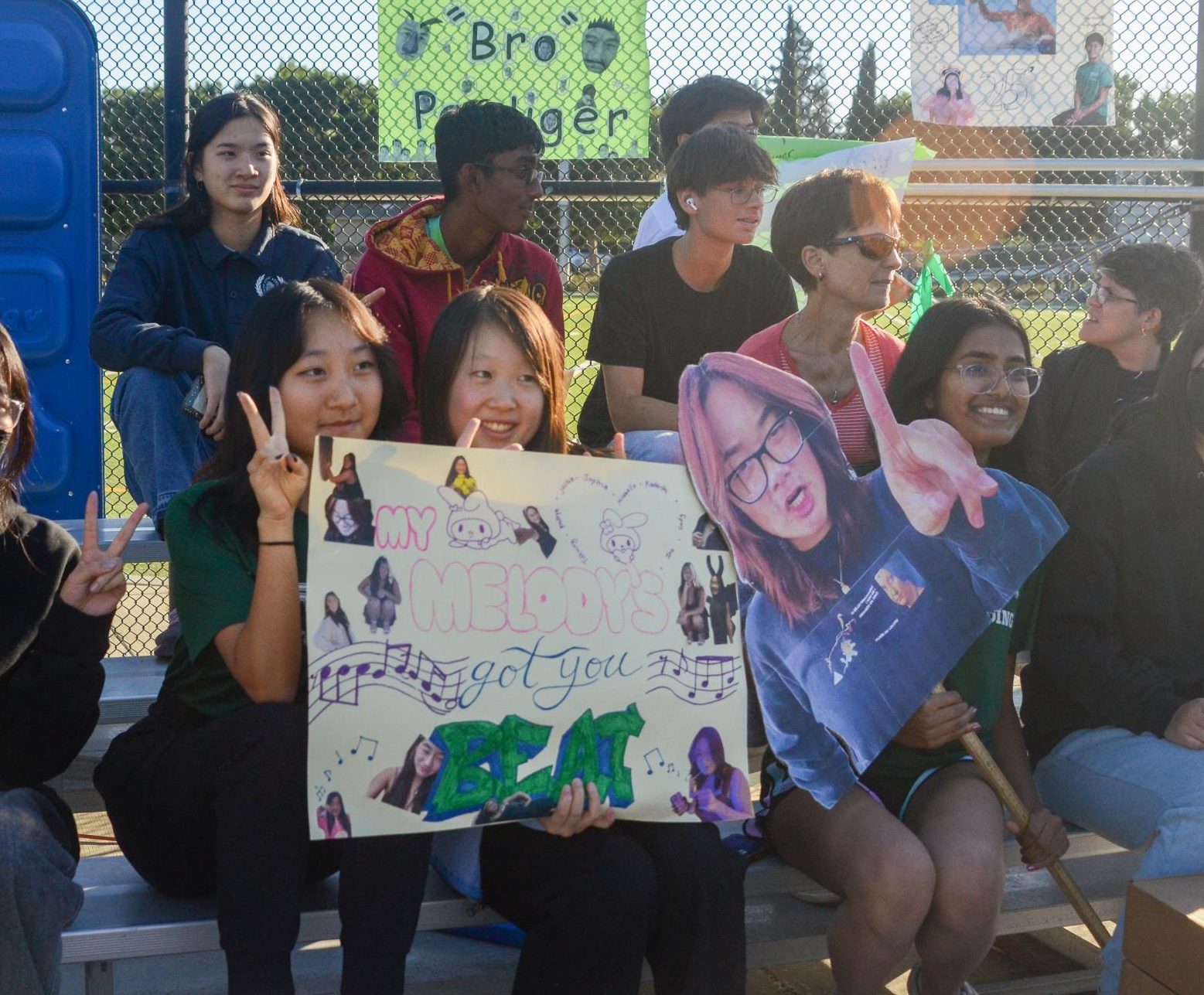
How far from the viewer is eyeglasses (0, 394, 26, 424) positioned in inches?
91.0

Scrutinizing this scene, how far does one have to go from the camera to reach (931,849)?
2445 mm

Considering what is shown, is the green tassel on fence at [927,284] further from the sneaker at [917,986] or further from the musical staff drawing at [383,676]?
the musical staff drawing at [383,676]

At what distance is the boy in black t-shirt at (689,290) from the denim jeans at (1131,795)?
1.28 m

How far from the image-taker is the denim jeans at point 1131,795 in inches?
97.1

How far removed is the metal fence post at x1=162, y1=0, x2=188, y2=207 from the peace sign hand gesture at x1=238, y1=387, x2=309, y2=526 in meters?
2.41

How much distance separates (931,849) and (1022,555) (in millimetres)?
602

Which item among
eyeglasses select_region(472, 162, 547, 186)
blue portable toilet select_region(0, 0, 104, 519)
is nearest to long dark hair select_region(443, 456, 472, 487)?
eyeglasses select_region(472, 162, 547, 186)

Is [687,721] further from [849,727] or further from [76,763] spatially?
[76,763]

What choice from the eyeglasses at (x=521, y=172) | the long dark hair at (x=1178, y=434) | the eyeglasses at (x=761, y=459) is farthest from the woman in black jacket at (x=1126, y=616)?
the eyeglasses at (x=521, y=172)

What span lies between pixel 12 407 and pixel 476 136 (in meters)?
1.83

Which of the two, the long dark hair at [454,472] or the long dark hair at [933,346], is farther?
the long dark hair at [933,346]

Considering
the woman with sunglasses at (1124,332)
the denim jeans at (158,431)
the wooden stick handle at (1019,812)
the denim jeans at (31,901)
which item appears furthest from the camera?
the woman with sunglasses at (1124,332)

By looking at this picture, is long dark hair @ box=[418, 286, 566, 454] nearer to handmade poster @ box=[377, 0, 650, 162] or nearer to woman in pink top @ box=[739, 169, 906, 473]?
woman in pink top @ box=[739, 169, 906, 473]

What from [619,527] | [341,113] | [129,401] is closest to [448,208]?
[129,401]
